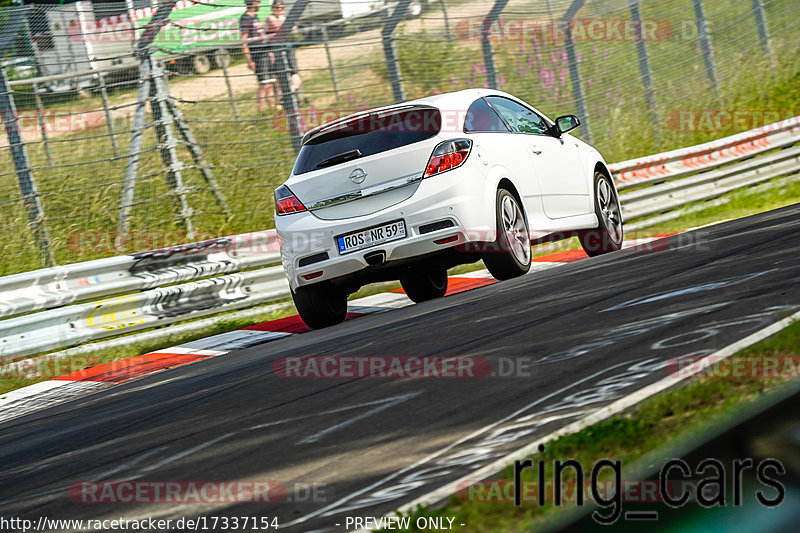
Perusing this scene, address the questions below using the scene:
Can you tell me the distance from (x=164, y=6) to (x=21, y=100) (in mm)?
1860

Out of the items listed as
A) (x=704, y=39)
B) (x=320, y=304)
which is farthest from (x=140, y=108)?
(x=704, y=39)

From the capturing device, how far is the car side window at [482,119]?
7.94 m

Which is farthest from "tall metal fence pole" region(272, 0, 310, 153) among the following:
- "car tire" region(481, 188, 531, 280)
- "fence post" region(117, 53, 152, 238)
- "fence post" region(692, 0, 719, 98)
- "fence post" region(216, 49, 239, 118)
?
"fence post" region(692, 0, 719, 98)

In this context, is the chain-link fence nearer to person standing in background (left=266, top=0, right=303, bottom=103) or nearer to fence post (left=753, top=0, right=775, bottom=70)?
person standing in background (left=266, top=0, right=303, bottom=103)

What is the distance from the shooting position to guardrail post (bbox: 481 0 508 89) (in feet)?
45.6

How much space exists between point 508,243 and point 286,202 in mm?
1715

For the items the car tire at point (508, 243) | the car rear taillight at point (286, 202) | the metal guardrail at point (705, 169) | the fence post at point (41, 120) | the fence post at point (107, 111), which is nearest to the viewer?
the car tire at point (508, 243)

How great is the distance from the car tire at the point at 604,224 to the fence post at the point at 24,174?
5.23 metres

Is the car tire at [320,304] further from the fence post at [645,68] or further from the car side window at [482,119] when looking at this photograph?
the fence post at [645,68]

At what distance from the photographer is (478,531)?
257 cm

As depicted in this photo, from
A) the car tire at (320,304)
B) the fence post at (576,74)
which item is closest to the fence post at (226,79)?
the car tire at (320,304)

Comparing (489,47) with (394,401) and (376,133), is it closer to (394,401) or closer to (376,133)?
(376,133)

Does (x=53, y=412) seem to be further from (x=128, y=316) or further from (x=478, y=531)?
(x=478, y=531)

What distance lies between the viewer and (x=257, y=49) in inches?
488
